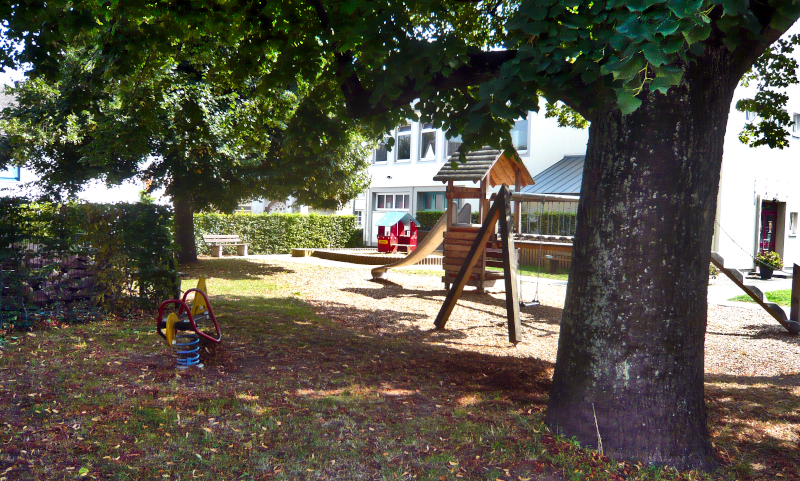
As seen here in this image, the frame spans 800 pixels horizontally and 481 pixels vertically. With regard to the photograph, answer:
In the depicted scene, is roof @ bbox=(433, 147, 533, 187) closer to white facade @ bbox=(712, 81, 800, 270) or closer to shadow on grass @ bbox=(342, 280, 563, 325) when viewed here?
shadow on grass @ bbox=(342, 280, 563, 325)

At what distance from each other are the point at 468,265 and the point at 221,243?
17324 mm

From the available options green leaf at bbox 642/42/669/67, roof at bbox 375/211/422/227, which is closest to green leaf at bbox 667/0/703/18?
green leaf at bbox 642/42/669/67

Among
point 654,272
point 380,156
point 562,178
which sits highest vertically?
point 380,156

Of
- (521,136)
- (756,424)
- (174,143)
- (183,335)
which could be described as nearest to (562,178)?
(521,136)

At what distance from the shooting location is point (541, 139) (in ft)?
77.2

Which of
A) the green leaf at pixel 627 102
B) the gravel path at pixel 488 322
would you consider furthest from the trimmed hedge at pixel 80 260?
the green leaf at pixel 627 102

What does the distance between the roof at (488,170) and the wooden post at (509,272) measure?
3.73 metres

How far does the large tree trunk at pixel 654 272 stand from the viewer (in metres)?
4.02

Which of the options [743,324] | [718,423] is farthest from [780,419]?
[743,324]

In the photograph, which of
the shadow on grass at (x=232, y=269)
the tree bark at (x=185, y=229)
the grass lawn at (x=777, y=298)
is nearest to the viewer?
the grass lawn at (x=777, y=298)

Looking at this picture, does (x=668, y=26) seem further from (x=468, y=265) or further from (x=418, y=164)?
(x=418, y=164)

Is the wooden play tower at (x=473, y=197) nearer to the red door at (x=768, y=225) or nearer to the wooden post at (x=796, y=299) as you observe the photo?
the wooden post at (x=796, y=299)

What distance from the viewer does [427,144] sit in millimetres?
Result: 28594

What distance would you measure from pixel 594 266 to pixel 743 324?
339 inches
